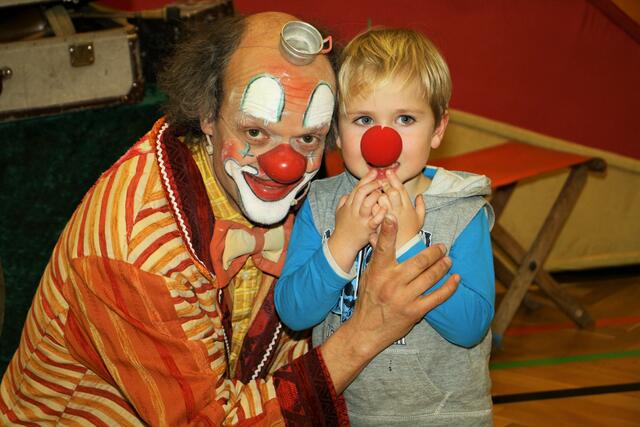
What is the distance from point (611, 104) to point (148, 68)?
2238 millimetres

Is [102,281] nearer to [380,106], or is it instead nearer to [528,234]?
[380,106]

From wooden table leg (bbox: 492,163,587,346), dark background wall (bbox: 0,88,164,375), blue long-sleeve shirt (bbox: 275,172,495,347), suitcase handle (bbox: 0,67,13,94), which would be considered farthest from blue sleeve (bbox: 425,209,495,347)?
wooden table leg (bbox: 492,163,587,346)

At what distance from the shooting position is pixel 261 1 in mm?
3387

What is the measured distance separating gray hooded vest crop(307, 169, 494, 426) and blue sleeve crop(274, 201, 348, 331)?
68mm

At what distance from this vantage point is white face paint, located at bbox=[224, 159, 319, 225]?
1.60 metres

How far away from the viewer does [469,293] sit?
1533mm

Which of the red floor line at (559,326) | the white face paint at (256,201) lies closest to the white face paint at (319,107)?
the white face paint at (256,201)

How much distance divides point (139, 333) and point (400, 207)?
0.52 meters

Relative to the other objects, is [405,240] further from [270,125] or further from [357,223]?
[270,125]

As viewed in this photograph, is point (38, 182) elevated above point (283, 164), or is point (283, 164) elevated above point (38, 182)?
point (283, 164)

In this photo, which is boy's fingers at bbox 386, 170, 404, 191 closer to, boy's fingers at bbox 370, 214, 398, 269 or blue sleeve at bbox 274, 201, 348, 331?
boy's fingers at bbox 370, 214, 398, 269

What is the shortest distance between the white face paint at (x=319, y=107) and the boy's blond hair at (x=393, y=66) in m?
0.02

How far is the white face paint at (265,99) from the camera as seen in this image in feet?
5.10

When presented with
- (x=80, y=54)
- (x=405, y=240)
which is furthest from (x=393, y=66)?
(x=80, y=54)
